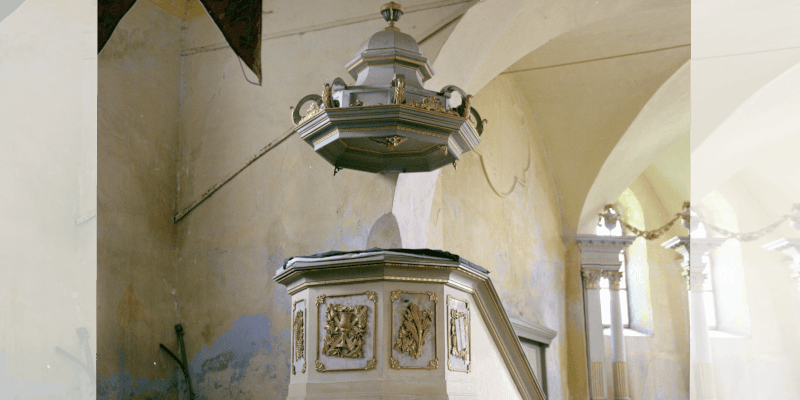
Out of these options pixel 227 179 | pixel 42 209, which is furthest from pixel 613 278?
pixel 42 209

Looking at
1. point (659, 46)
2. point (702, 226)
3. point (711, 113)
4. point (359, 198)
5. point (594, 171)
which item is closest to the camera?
point (711, 113)

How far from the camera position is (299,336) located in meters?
3.82

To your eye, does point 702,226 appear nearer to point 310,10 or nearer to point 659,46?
point 310,10

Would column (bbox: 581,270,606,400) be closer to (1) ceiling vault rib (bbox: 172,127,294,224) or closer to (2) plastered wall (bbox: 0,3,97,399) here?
(1) ceiling vault rib (bbox: 172,127,294,224)

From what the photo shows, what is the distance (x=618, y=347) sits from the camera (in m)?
10.3

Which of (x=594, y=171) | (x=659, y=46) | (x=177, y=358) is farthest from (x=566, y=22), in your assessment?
(x=177, y=358)

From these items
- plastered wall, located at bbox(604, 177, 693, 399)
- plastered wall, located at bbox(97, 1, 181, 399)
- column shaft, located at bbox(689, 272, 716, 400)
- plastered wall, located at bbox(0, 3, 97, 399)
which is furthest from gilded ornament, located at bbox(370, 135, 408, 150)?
plastered wall, located at bbox(604, 177, 693, 399)

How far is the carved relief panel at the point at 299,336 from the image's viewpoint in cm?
371

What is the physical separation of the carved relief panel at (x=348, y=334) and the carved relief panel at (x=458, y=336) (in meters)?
0.40

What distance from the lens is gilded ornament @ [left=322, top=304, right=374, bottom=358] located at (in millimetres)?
3479

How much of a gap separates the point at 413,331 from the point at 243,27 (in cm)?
381

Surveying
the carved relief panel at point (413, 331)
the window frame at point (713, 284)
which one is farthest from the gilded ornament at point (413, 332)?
the window frame at point (713, 284)

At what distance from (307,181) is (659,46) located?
4518mm

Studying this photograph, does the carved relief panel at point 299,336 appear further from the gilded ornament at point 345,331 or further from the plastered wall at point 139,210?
the plastered wall at point 139,210
